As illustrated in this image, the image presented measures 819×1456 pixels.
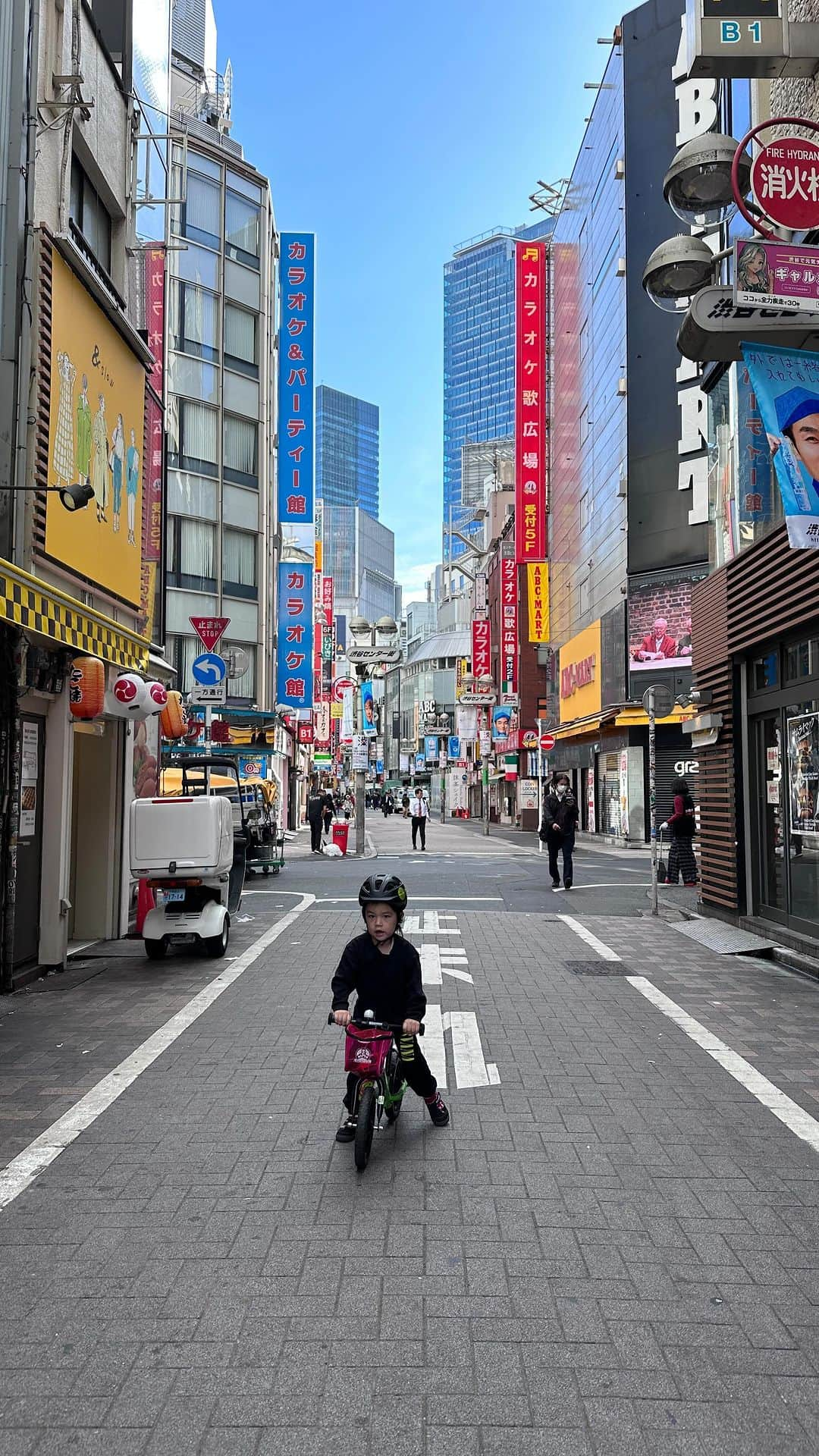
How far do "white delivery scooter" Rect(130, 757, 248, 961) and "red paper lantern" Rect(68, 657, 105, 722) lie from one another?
1167mm

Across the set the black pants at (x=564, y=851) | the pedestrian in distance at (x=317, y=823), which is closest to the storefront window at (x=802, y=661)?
the black pants at (x=564, y=851)

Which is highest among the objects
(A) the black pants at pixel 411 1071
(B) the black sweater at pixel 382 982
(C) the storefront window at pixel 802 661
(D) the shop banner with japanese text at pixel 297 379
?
(D) the shop banner with japanese text at pixel 297 379

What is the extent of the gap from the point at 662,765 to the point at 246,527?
1759 centimetres

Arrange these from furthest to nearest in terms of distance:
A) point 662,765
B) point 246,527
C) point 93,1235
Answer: point 246,527 → point 662,765 → point 93,1235

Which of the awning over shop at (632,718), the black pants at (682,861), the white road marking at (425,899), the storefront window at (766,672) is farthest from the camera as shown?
the awning over shop at (632,718)

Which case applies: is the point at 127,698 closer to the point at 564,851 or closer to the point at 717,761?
the point at 717,761

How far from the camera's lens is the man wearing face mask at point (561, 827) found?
60.6 ft

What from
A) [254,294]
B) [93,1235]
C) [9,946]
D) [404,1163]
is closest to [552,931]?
[9,946]

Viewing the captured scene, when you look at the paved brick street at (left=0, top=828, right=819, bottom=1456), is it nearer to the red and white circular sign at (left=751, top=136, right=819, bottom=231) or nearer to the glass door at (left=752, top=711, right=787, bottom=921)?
the glass door at (left=752, top=711, right=787, bottom=921)

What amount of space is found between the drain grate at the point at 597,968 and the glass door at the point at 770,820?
219cm

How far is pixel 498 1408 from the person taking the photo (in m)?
3.17

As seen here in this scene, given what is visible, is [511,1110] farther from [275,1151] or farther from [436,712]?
[436,712]

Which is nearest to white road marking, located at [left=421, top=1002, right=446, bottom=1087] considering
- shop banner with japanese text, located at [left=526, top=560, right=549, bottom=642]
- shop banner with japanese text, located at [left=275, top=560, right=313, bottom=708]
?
shop banner with japanese text, located at [left=275, top=560, right=313, bottom=708]

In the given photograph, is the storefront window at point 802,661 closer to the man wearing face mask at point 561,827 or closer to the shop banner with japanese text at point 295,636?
the man wearing face mask at point 561,827
